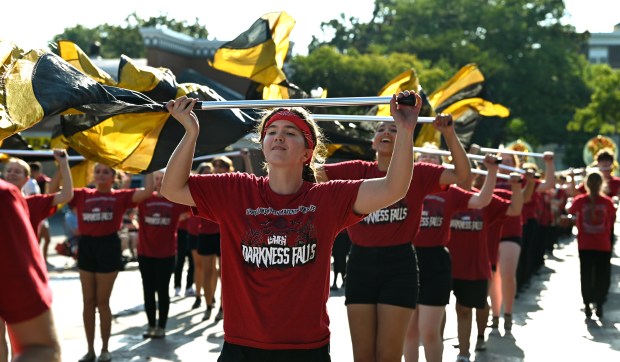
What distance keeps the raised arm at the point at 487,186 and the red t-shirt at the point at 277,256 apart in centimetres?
286

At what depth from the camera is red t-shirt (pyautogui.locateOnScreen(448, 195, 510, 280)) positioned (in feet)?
31.7

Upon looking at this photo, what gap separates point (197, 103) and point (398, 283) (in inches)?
93.9

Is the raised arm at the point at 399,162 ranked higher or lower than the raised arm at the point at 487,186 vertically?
higher

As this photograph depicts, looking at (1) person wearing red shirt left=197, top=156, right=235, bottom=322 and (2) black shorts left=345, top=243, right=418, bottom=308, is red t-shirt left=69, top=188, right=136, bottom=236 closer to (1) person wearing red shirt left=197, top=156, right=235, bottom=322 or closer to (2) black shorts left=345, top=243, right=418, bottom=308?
(1) person wearing red shirt left=197, top=156, right=235, bottom=322

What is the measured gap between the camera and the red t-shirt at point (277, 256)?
14.6 ft

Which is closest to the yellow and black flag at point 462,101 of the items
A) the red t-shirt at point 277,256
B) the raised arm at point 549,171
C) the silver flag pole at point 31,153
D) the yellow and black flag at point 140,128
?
the raised arm at point 549,171

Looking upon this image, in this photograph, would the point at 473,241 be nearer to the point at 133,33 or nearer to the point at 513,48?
the point at 513,48

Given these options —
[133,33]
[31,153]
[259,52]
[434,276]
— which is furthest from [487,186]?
[133,33]

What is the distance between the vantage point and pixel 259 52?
28.0 feet

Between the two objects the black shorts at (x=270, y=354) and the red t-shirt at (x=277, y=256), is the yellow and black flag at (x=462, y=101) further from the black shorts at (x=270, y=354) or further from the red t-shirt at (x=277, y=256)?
the black shorts at (x=270, y=354)

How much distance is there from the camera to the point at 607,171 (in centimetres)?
1460

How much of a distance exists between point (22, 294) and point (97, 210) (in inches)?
290

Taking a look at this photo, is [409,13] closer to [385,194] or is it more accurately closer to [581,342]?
[581,342]

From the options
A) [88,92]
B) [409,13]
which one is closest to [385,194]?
[88,92]
